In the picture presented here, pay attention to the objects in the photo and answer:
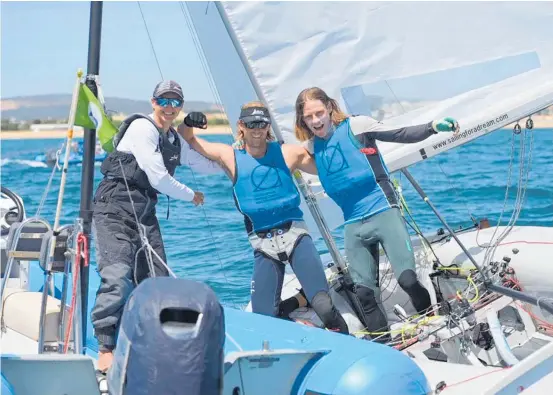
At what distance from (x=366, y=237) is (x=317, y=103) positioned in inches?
26.3

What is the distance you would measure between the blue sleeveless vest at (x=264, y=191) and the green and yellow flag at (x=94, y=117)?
596 millimetres

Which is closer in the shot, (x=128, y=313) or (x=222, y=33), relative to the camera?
(x=128, y=313)

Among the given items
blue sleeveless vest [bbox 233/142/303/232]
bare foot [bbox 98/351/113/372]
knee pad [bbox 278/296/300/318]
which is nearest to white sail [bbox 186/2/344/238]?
knee pad [bbox 278/296/300/318]

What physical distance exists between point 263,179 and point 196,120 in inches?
16.1

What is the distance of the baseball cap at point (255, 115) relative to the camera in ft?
13.0

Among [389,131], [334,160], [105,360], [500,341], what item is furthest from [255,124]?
[500,341]

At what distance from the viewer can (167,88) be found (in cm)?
375

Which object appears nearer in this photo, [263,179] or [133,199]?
[133,199]

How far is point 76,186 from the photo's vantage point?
18.2 metres

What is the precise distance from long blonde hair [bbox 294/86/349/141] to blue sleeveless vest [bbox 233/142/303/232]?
0.22 metres

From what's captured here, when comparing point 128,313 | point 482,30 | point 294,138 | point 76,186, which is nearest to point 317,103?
point 294,138

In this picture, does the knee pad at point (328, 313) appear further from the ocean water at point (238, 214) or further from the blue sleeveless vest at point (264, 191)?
the ocean water at point (238, 214)

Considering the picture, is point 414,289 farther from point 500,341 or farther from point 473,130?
point 473,130

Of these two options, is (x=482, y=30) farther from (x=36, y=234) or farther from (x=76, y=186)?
(x=76, y=186)
